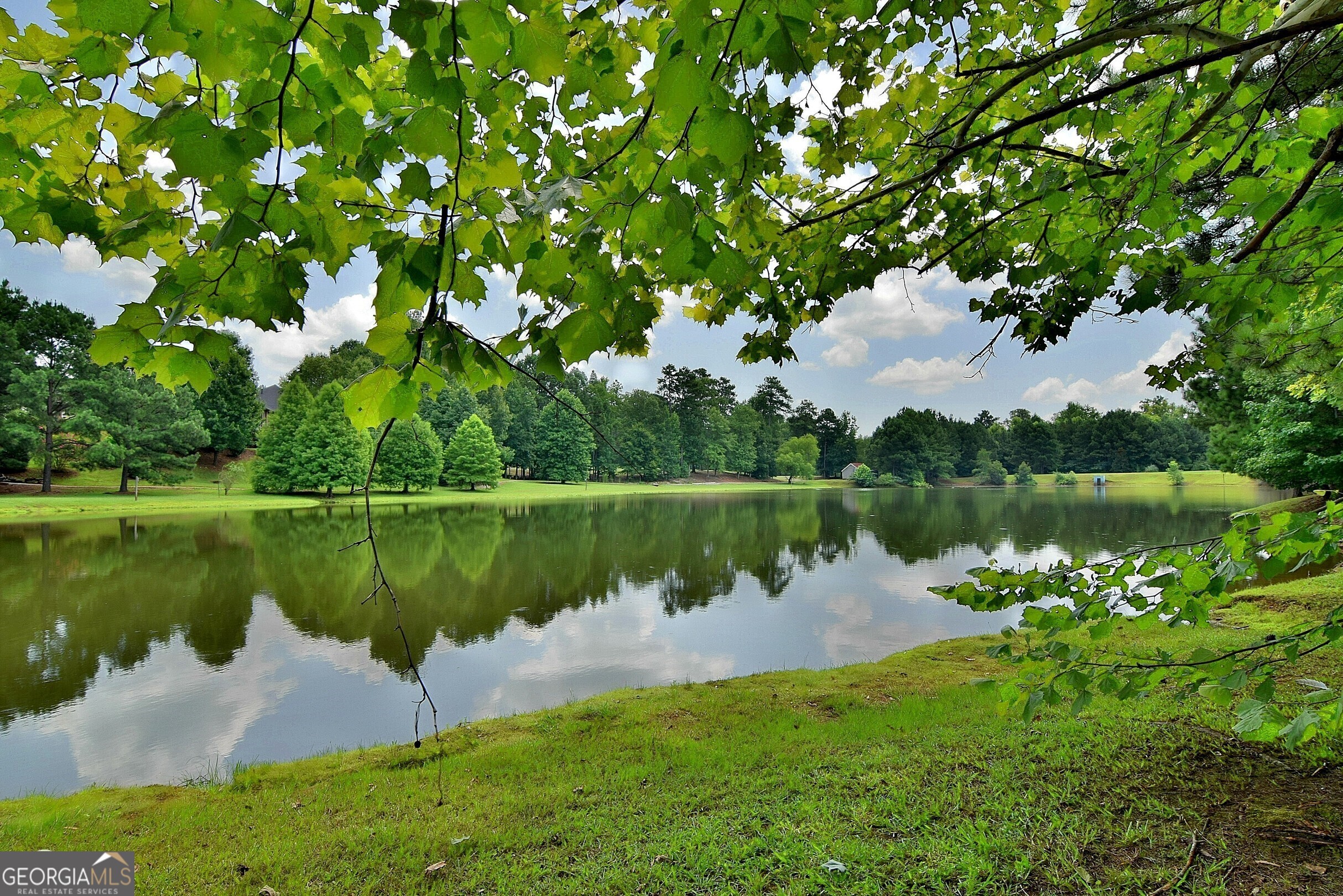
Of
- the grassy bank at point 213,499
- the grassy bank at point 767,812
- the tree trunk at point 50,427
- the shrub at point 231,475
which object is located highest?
the tree trunk at point 50,427

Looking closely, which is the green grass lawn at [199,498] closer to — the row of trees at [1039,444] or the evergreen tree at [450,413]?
the evergreen tree at [450,413]

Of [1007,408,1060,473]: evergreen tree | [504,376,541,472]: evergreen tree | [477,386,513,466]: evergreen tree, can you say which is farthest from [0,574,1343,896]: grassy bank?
[1007,408,1060,473]: evergreen tree

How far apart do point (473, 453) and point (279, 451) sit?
36.9 feet

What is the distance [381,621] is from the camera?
32.1ft

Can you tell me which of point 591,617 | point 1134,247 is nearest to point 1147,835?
point 1134,247

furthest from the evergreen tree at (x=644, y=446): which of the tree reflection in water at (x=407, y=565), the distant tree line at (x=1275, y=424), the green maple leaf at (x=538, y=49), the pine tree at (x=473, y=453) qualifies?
the green maple leaf at (x=538, y=49)

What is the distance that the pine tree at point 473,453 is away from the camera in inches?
1524

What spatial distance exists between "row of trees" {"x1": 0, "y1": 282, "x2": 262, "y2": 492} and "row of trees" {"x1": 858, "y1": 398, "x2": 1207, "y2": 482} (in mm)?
67281

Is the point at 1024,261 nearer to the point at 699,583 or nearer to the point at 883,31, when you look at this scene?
the point at 883,31

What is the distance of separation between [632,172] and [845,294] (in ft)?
5.16

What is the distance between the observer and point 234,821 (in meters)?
3.43

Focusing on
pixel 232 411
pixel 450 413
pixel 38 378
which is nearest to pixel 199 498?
pixel 38 378

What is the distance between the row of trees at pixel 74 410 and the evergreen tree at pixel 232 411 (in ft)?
22.8

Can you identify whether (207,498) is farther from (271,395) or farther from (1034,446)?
(1034,446)
